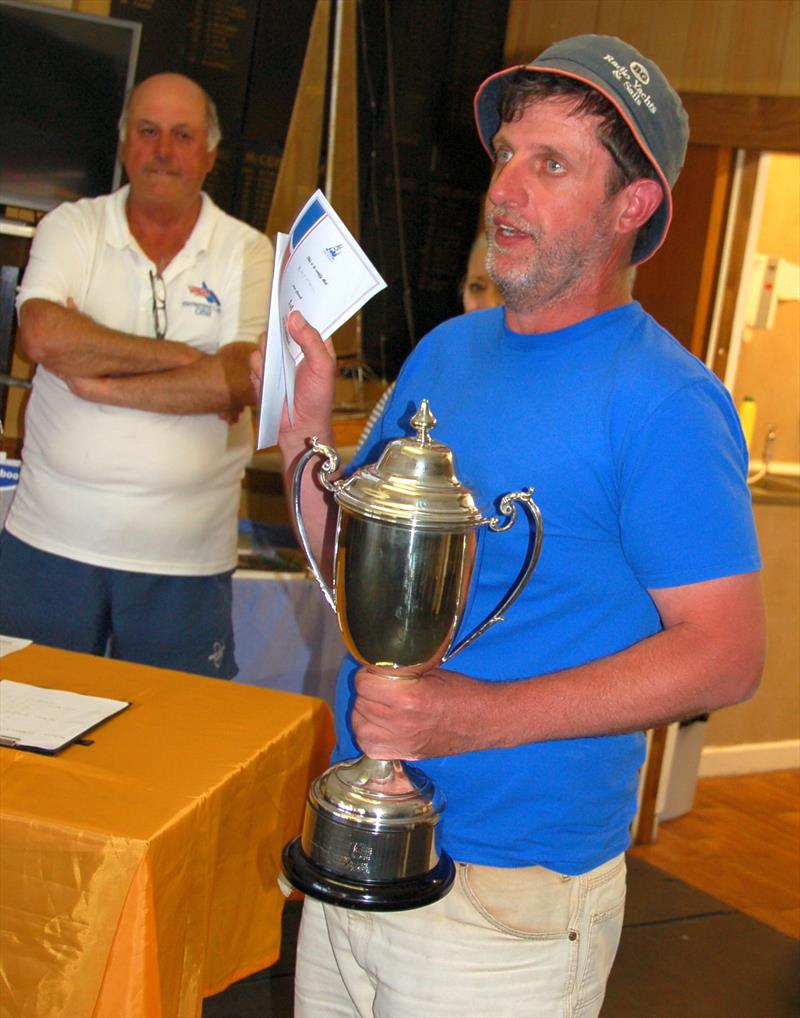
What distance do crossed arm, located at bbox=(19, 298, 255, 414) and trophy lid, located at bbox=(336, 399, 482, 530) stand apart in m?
1.40

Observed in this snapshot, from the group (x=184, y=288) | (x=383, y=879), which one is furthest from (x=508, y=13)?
(x=383, y=879)

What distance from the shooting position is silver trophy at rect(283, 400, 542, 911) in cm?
108

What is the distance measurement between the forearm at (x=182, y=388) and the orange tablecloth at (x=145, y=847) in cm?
72

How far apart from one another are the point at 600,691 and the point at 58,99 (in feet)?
9.33

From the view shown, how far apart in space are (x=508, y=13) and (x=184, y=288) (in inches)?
97.1

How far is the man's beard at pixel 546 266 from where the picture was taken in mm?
1223

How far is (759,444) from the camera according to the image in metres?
4.49

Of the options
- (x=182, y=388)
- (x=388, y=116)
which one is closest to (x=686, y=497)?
(x=182, y=388)

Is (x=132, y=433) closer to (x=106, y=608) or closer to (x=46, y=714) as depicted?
(x=106, y=608)

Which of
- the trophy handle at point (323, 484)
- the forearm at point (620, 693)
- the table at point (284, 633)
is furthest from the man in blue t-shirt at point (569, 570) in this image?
the table at point (284, 633)

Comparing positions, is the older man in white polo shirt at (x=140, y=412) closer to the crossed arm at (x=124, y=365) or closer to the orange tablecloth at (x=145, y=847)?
the crossed arm at (x=124, y=365)

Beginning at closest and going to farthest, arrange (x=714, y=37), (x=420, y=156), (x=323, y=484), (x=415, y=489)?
(x=415, y=489) → (x=323, y=484) → (x=714, y=37) → (x=420, y=156)

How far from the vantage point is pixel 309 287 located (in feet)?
→ 4.11

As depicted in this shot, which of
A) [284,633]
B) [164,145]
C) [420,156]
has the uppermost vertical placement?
[420,156]
